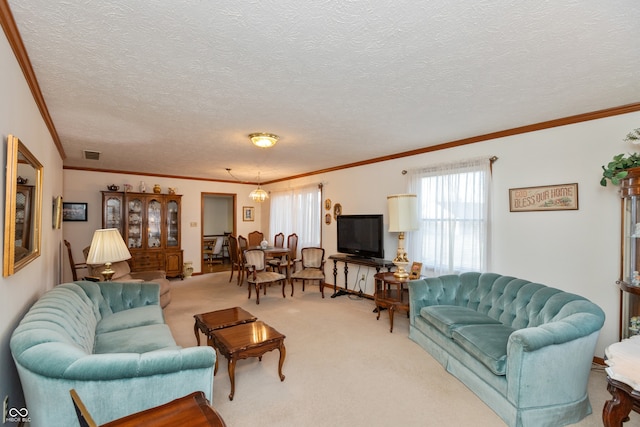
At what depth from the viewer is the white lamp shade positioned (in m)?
2.98

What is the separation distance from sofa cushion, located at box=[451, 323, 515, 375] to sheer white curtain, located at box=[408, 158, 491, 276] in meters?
1.26

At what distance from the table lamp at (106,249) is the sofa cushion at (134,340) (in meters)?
0.81

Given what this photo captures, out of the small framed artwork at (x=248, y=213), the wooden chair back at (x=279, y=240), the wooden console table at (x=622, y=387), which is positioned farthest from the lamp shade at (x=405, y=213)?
the small framed artwork at (x=248, y=213)

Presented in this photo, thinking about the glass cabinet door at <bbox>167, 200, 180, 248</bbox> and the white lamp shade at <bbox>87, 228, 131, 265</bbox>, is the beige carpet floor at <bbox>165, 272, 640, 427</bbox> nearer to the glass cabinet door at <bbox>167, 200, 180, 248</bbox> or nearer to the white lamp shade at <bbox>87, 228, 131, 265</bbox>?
the white lamp shade at <bbox>87, 228, 131, 265</bbox>

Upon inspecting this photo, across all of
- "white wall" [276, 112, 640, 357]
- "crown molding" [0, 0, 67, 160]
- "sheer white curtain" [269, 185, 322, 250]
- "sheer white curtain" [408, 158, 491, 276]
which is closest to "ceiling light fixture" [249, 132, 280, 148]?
"crown molding" [0, 0, 67, 160]

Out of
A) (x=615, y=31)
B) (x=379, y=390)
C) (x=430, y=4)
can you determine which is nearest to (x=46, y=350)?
(x=379, y=390)

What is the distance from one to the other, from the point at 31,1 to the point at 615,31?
9.73 feet

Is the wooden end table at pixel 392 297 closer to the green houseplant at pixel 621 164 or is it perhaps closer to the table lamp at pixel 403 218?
the table lamp at pixel 403 218

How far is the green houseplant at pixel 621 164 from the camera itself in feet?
8.21

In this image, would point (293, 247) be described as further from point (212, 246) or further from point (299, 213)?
point (212, 246)

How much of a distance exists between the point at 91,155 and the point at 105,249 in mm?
2674

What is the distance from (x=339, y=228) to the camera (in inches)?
220

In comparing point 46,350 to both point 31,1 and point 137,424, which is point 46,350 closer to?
point 137,424

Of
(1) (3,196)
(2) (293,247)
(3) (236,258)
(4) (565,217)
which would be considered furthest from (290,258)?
(1) (3,196)
